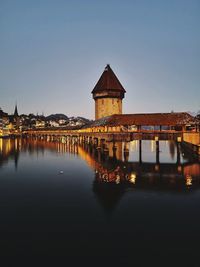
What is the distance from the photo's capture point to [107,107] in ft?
152

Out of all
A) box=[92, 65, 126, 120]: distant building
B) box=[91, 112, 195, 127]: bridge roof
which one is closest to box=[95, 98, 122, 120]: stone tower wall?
box=[92, 65, 126, 120]: distant building

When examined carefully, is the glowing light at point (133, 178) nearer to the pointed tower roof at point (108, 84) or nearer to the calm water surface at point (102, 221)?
the calm water surface at point (102, 221)

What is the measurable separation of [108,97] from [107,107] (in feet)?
6.96

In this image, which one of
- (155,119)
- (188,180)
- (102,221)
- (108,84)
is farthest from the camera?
(108,84)

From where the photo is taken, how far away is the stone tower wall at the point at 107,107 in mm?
46156

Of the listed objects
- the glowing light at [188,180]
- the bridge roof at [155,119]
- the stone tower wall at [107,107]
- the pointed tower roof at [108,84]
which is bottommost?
the glowing light at [188,180]

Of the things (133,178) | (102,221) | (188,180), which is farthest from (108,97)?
(102,221)

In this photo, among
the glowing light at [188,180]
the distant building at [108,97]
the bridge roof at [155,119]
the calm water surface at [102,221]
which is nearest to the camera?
the calm water surface at [102,221]

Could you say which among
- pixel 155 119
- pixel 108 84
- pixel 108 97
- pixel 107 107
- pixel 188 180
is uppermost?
pixel 108 84

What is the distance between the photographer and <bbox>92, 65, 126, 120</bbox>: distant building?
46406 mm

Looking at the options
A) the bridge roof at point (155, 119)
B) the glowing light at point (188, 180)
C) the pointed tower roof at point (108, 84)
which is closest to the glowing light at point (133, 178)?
the glowing light at point (188, 180)

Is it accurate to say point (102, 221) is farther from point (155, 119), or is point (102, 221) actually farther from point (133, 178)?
point (155, 119)

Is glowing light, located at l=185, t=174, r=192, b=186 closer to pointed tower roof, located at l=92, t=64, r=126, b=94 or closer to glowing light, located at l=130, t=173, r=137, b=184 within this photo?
glowing light, located at l=130, t=173, r=137, b=184

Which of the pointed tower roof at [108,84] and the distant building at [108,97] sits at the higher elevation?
the pointed tower roof at [108,84]
